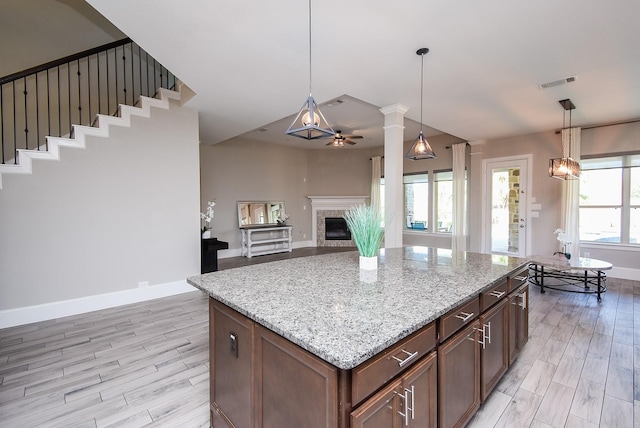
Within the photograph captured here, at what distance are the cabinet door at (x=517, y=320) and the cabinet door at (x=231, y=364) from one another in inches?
75.0

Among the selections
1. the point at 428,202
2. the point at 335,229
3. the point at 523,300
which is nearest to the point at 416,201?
the point at 428,202

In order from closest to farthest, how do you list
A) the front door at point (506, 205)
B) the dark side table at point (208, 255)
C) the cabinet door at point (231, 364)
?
the cabinet door at point (231, 364)
the dark side table at point (208, 255)
the front door at point (506, 205)

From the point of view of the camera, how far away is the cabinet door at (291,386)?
0.98m

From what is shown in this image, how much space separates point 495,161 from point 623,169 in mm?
2005

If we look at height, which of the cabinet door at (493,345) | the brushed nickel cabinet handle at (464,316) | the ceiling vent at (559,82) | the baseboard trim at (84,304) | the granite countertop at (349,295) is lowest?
the baseboard trim at (84,304)

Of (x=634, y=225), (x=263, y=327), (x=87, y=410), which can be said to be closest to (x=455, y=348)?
(x=263, y=327)


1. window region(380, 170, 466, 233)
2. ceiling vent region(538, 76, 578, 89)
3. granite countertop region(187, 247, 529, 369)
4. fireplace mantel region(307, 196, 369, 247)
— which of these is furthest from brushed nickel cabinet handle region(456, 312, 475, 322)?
fireplace mantel region(307, 196, 369, 247)

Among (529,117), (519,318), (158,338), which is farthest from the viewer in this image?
(529,117)

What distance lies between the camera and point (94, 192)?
3625 mm

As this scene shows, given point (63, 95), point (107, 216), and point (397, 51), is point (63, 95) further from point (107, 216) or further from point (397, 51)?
point (397, 51)

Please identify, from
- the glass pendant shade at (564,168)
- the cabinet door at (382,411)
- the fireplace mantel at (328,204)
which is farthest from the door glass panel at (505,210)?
the cabinet door at (382,411)

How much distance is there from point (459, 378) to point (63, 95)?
646 centimetres

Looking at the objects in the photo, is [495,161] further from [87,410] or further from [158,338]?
[87,410]

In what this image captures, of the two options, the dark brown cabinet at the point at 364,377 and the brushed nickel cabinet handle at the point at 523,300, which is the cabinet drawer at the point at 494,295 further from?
the brushed nickel cabinet handle at the point at 523,300
